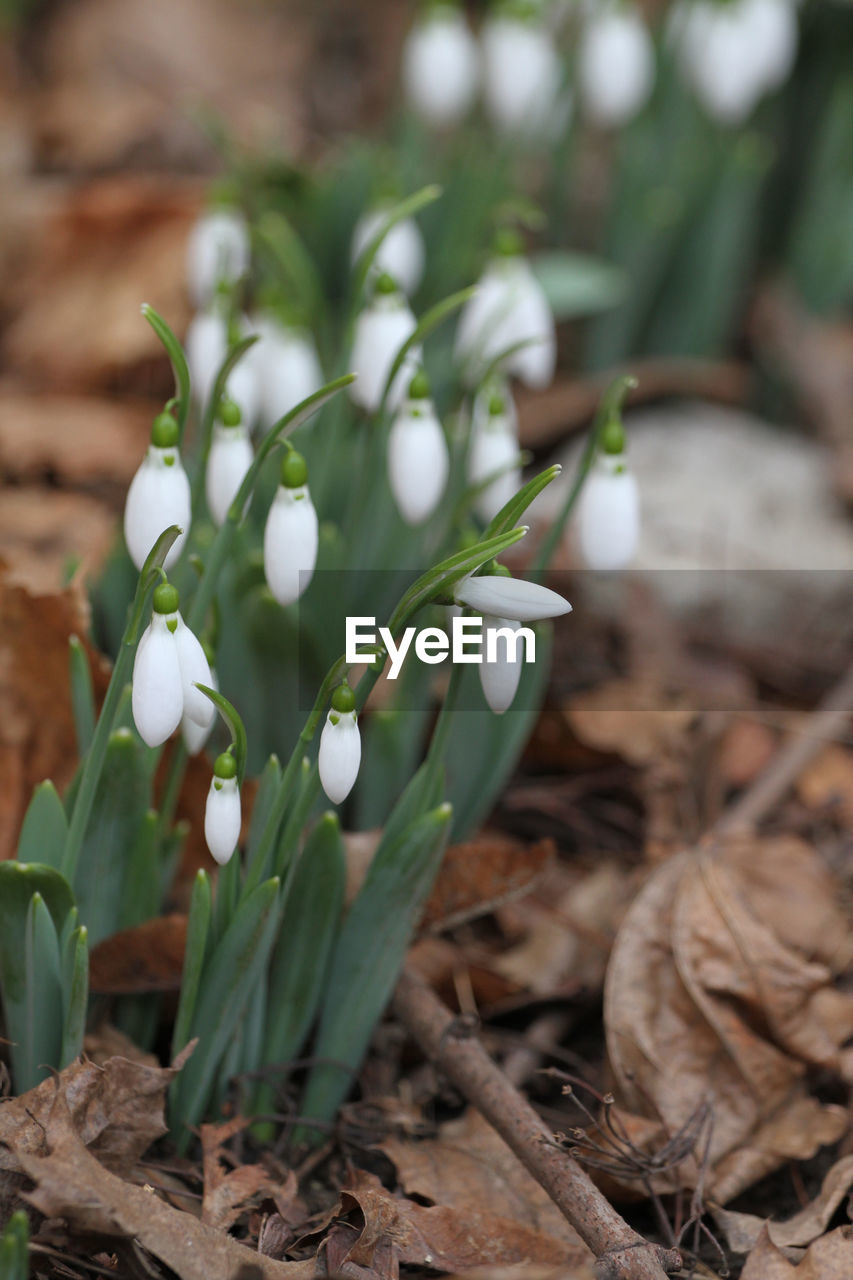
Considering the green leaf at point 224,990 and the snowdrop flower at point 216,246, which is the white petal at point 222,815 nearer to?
the green leaf at point 224,990

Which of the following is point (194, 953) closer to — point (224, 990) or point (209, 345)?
point (224, 990)

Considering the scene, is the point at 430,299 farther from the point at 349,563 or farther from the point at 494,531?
the point at 494,531

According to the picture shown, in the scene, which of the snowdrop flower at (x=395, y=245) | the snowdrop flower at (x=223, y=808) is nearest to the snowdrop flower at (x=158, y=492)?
the snowdrop flower at (x=223, y=808)

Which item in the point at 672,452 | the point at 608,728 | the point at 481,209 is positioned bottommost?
the point at 608,728

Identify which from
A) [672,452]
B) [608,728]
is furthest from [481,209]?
[608,728]

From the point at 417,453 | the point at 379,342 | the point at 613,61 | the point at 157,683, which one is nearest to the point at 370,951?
the point at 157,683
